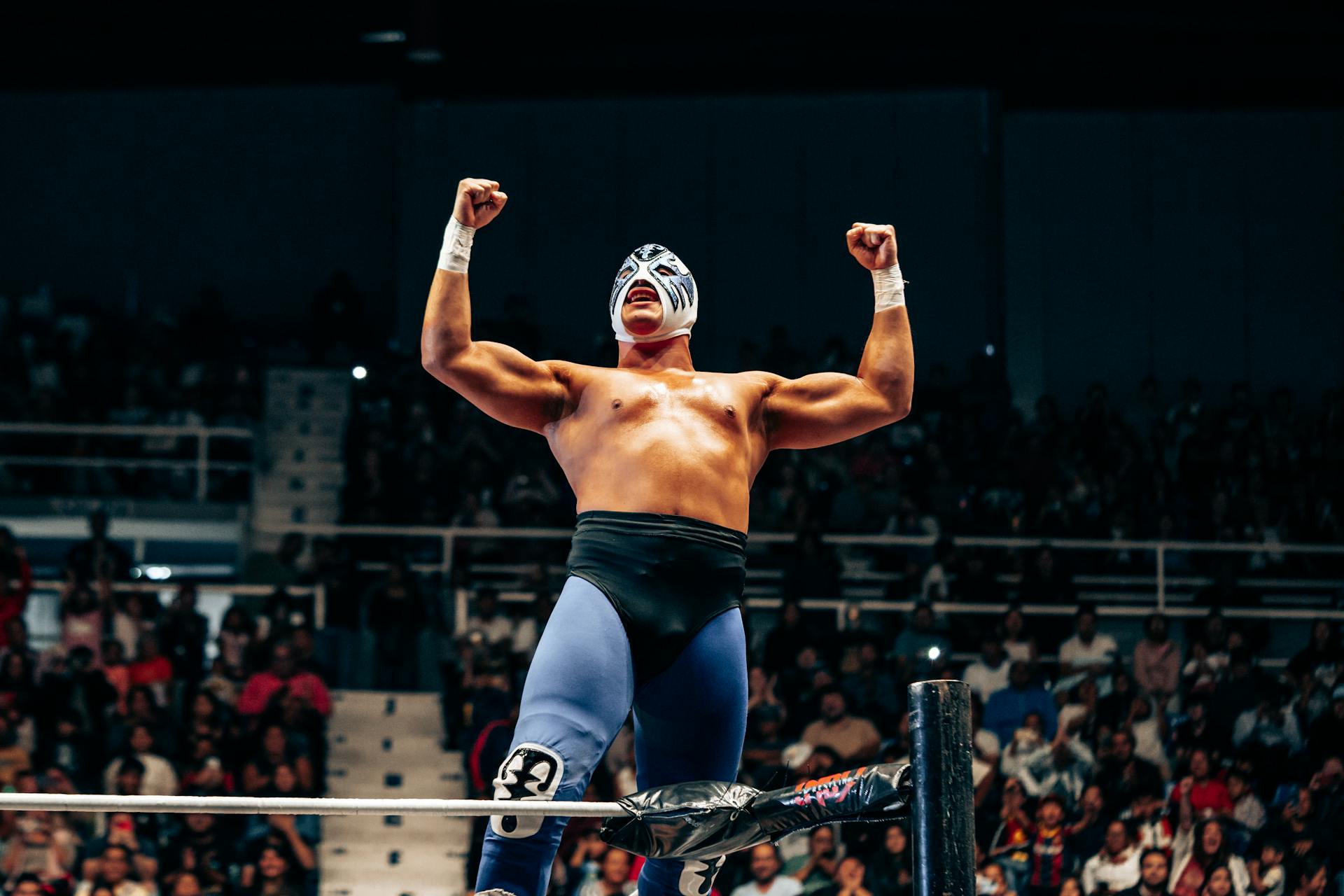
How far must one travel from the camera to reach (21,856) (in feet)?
29.0

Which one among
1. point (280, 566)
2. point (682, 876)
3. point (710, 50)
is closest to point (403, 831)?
point (280, 566)

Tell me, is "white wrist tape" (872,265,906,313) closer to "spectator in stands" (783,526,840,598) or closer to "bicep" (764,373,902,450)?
"bicep" (764,373,902,450)

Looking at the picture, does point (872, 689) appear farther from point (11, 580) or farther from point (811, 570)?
point (11, 580)

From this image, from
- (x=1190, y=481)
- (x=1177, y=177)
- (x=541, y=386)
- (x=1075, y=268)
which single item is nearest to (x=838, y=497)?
(x=1190, y=481)

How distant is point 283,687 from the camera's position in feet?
33.5

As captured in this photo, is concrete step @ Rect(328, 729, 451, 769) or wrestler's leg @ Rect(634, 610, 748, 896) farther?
concrete step @ Rect(328, 729, 451, 769)

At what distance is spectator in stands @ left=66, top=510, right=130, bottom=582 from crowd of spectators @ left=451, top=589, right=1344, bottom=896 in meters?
2.48

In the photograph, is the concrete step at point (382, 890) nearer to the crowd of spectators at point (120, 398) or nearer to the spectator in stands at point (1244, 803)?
the spectator in stands at point (1244, 803)

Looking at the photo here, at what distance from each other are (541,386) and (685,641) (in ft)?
2.35

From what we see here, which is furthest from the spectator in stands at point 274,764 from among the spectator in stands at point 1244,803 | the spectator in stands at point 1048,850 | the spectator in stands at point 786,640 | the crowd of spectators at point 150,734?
the spectator in stands at point 1244,803

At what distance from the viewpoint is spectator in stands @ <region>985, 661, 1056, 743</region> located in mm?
10117

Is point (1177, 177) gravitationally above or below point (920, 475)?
above

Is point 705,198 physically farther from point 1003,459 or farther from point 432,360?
point 432,360

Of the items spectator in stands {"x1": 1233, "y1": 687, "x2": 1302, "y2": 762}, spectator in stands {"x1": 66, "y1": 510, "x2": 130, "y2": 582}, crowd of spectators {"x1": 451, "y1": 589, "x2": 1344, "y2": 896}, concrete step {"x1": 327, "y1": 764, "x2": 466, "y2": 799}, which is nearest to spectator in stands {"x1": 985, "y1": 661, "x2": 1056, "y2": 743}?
crowd of spectators {"x1": 451, "y1": 589, "x2": 1344, "y2": 896}
